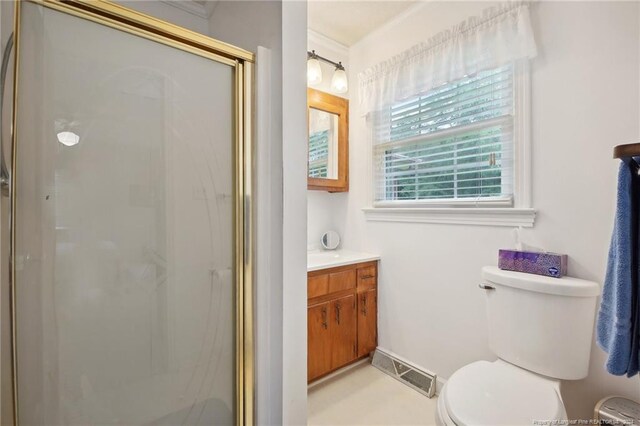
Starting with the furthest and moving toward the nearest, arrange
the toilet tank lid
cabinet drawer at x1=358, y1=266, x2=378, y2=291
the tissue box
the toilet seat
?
cabinet drawer at x1=358, y1=266, x2=378, y2=291
the tissue box
the toilet tank lid
the toilet seat

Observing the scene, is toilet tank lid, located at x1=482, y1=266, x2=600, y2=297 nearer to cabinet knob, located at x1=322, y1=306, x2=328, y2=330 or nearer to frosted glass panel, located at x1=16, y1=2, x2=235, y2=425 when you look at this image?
cabinet knob, located at x1=322, y1=306, x2=328, y2=330

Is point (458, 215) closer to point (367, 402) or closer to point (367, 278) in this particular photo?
point (367, 278)

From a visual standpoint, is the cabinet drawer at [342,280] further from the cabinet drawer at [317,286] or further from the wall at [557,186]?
the wall at [557,186]

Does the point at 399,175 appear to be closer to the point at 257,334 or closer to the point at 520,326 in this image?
the point at 520,326

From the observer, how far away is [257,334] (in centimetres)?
126

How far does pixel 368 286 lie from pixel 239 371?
48.0 inches

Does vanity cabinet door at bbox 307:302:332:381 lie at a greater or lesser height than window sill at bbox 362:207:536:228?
lesser

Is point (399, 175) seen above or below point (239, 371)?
above

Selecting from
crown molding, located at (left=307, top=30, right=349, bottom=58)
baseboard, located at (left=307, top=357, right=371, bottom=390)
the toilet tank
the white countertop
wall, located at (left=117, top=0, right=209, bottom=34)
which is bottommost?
baseboard, located at (left=307, top=357, right=371, bottom=390)

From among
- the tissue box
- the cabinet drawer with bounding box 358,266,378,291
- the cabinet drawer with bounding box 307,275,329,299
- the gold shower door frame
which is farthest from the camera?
the cabinet drawer with bounding box 358,266,378,291

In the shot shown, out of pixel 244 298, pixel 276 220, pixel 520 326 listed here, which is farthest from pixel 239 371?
pixel 520 326

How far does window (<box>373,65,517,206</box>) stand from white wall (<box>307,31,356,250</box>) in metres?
0.39

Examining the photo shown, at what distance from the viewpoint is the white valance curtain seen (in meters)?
1.58

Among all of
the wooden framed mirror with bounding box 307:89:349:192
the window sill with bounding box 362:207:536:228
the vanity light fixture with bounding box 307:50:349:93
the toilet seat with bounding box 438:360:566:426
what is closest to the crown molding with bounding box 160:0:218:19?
the vanity light fixture with bounding box 307:50:349:93
